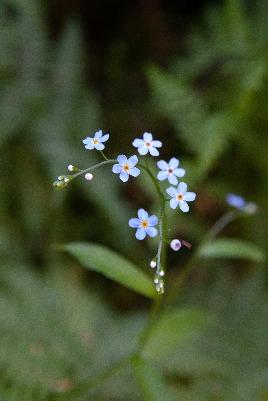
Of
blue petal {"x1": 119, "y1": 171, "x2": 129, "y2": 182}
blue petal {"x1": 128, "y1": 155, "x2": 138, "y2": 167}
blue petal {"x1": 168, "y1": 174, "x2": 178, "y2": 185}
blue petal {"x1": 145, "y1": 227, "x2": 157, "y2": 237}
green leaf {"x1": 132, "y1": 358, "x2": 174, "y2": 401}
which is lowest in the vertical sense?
green leaf {"x1": 132, "y1": 358, "x2": 174, "y2": 401}

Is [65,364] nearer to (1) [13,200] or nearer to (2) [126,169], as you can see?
(1) [13,200]

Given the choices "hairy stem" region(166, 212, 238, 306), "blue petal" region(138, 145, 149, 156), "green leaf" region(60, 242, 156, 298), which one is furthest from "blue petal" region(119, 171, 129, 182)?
"hairy stem" region(166, 212, 238, 306)

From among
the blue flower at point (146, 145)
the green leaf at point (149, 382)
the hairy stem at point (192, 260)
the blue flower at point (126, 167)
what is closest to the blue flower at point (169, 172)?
the blue flower at point (146, 145)

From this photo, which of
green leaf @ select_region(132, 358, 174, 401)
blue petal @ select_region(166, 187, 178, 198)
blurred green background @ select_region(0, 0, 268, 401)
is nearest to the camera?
blue petal @ select_region(166, 187, 178, 198)

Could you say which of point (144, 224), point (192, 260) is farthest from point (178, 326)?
point (144, 224)

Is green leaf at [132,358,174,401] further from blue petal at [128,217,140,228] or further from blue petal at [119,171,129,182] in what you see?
blue petal at [119,171,129,182]

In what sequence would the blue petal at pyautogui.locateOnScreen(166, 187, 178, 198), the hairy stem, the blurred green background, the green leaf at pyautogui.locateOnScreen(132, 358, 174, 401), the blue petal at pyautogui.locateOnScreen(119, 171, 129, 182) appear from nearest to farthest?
the blue petal at pyautogui.locateOnScreen(119, 171, 129, 182) < the blue petal at pyautogui.locateOnScreen(166, 187, 178, 198) < the green leaf at pyautogui.locateOnScreen(132, 358, 174, 401) < the hairy stem < the blurred green background
